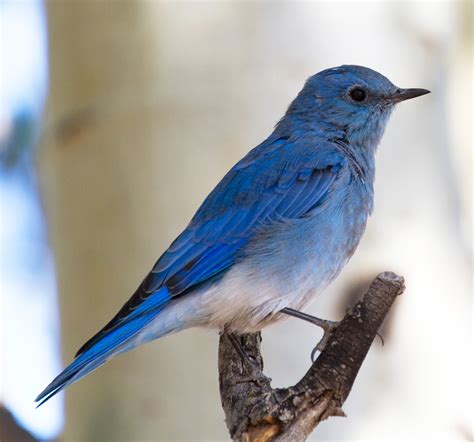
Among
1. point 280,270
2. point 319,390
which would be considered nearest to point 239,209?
point 280,270

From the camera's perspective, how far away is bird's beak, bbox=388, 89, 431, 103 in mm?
5348

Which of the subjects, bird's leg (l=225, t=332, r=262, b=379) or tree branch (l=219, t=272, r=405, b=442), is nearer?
tree branch (l=219, t=272, r=405, b=442)

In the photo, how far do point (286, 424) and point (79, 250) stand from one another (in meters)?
2.13

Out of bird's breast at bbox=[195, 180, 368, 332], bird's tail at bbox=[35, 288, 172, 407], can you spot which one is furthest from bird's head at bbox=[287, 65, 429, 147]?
bird's tail at bbox=[35, 288, 172, 407]

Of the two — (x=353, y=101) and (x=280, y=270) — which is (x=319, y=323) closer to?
(x=280, y=270)

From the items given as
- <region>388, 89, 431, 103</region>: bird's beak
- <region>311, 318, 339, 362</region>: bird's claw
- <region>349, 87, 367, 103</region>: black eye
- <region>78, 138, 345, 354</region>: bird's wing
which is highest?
<region>349, 87, 367, 103</region>: black eye

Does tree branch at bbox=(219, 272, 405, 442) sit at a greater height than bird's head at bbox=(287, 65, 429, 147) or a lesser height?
lesser

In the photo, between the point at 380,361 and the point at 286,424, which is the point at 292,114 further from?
the point at 286,424

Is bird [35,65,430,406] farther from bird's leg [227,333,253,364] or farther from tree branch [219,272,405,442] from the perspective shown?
tree branch [219,272,405,442]

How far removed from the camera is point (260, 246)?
15.5ft

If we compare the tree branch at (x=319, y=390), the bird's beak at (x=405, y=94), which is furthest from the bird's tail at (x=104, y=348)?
the bird's beak at (x=405, y=94)

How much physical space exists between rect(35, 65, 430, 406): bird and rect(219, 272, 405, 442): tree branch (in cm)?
58

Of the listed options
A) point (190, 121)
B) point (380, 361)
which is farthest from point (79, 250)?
point (380, 361)

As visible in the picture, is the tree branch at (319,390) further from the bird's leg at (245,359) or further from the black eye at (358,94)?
the black eye at (358,94)
